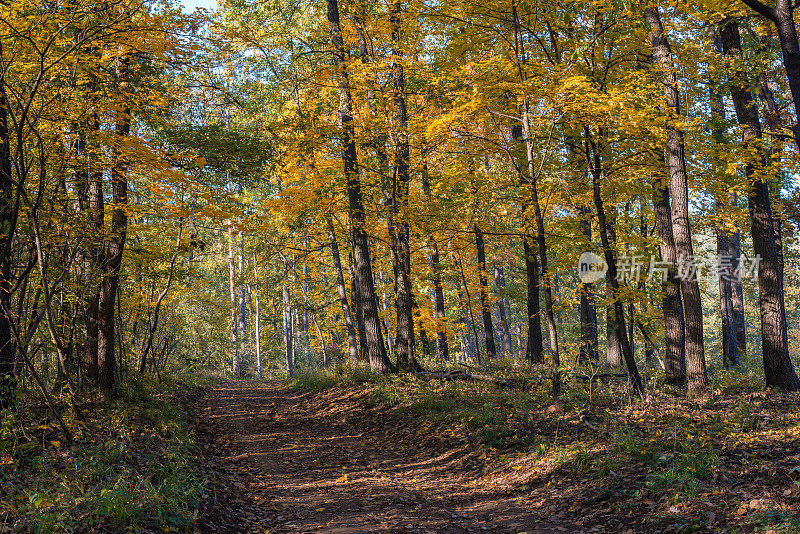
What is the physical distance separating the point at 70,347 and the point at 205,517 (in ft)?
15.8

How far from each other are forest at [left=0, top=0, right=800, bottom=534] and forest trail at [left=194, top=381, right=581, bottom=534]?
59 millimetres

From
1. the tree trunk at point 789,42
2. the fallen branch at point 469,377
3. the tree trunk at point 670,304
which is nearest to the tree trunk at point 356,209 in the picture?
the fallen branch at point 469,377

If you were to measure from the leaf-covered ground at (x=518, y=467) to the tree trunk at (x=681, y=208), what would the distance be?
655 millimetres

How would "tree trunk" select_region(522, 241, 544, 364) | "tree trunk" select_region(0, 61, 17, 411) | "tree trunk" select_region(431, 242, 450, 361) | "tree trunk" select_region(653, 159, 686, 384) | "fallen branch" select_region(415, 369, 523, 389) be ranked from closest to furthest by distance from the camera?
1. "tree trunk" select_region(0, 61, 17, 411)
2. "tree trunk" select_region(653, 159, 686, 384)
3. "fallen branch" select_region(415, 369, 523, 389)
4. "tree trunk" select_region(522, 241, 544, 364)
5. "tree trunk" select_region(431, 242, 450, 361)

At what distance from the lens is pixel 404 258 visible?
13586 millimetres

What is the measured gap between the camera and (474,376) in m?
11.8

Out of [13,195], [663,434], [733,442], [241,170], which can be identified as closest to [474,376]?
[663,434]

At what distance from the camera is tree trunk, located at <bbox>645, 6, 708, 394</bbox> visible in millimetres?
9094

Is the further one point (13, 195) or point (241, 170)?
point (241, 170)

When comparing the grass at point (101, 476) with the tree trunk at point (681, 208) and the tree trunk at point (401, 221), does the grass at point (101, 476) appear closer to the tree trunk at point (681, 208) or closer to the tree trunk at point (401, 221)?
the tree trunk at point (401, 221)

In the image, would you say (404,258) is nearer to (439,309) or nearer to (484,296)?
(484,296)

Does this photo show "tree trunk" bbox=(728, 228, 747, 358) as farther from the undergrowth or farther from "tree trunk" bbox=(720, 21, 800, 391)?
"tree trunk" bbox=(720, 21, 800, 391)

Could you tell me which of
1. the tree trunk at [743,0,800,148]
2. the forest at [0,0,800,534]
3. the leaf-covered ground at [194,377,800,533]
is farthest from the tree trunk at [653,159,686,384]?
the tree trunk at [743,0,800,148]

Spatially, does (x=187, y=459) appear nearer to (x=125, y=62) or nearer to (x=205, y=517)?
(x=205, y=517)
